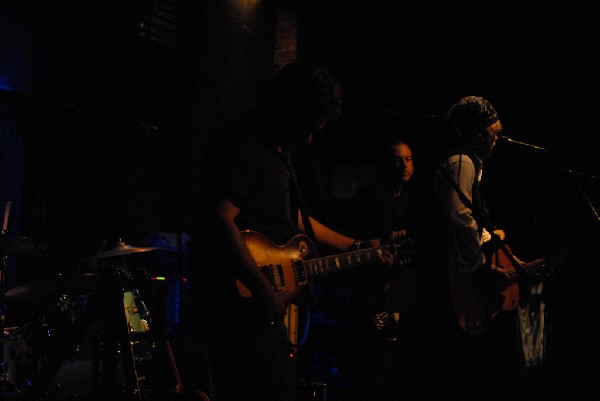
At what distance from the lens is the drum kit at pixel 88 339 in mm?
3537

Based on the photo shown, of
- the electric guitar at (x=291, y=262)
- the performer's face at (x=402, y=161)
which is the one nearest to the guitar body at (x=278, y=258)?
the electric guitar at (x=291, y=262)

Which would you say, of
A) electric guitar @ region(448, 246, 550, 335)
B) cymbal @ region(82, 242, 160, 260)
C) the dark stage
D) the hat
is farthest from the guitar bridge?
the dark stage

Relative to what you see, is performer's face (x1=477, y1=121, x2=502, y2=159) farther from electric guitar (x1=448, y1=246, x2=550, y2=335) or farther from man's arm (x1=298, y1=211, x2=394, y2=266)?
man's arm (x1=298, y1=211, x2=394, y2=266)

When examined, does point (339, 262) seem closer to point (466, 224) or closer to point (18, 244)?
point (466, 224)

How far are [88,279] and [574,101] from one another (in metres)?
5.61

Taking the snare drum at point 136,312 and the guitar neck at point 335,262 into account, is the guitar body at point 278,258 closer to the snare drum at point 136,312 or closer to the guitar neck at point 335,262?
the guitar neck at point 335,262

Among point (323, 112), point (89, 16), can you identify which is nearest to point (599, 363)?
point (323, 112)

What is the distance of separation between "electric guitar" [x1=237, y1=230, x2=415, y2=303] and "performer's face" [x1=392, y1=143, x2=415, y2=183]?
1957mm

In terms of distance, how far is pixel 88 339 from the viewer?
6422mm

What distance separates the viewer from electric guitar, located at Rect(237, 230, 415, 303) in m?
2.84

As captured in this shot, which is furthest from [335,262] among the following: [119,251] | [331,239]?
[119,251]

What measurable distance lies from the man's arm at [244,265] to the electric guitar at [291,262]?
2.8 inches

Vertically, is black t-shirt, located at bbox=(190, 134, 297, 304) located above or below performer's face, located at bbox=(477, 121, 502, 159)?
below

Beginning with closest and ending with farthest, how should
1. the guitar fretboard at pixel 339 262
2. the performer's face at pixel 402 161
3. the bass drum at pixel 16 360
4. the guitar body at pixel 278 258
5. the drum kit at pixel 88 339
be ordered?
the guitar body at pixel 278 258 < the guitar fretboard at pixel 339 262 < the drum kit at pixel 88 339 < the performer's face at pixel 402 161 < the bass drum at pixel 16 360
